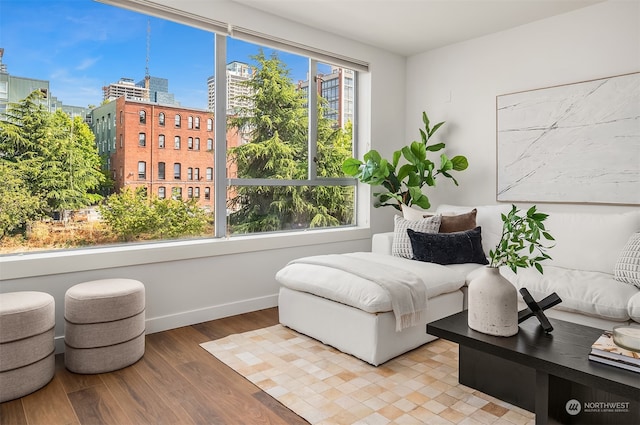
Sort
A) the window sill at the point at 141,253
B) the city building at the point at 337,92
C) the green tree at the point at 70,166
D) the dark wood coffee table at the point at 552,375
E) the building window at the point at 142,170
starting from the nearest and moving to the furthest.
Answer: the dark wood coffee table at the point at 552,375 → the window sill at the point at 141,253 → the green tree at the point at 70,166 → the building window at the point at 142,170 → the city building at the point at 337,92

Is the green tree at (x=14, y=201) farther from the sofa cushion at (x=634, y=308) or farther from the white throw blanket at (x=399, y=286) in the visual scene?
the sofa cushion at (x=634, y=308)

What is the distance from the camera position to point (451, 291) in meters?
3.02

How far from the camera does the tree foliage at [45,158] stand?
8.82ft

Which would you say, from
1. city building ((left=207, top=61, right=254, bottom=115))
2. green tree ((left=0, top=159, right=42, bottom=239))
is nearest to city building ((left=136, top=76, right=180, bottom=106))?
city building ((left=207, top=61, right=254, bottom=115))

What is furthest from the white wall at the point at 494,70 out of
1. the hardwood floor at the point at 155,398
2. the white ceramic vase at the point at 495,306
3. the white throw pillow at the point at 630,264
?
the hardwood floor at the point at 155,398

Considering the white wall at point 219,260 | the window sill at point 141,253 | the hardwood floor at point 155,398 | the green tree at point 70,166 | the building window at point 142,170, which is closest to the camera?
the hardwood floor at point 155,398

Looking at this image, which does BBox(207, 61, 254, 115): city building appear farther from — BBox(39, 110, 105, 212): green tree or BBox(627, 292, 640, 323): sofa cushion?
BBox(627, 292, 640, 323): sofa cushion

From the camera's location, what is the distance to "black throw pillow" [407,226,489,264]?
3322 mm

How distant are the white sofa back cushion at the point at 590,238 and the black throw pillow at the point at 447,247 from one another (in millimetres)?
538

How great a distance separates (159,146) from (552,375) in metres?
2.99

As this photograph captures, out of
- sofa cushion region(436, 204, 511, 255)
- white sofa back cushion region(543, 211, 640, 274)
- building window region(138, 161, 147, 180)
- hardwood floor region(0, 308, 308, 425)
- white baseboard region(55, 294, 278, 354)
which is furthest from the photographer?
sofa cushion region(436, 204, 511, 255)

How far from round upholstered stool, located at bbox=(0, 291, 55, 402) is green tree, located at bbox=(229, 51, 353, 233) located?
167cm

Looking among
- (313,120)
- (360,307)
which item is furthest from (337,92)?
(360,307)

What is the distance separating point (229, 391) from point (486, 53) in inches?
153
